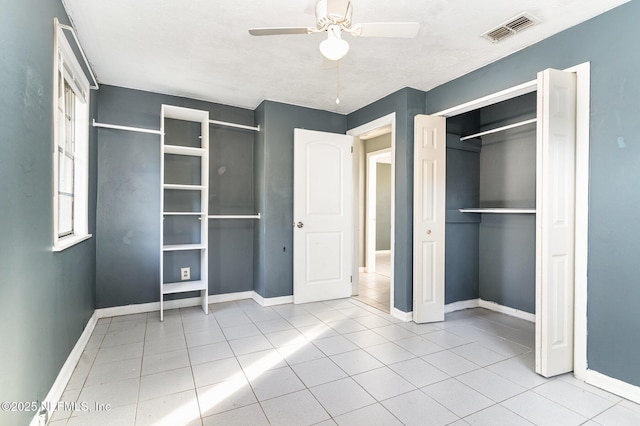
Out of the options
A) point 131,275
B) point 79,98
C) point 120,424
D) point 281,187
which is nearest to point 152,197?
point 131,275

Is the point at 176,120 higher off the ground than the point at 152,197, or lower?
higher

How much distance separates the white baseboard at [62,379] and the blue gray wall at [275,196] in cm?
175

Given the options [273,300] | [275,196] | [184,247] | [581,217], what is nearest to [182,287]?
[184,247]

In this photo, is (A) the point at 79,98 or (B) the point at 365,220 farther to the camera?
(B) the point at 365,220

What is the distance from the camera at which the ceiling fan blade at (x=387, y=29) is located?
1726 millimetres

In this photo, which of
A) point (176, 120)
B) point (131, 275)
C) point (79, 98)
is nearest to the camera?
point (79, 98)

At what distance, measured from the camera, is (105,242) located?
333 centimetres

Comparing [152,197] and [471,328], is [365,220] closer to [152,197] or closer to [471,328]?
[471,328]

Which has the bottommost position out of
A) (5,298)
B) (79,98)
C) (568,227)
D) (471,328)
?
(471,328)

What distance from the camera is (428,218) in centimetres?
325

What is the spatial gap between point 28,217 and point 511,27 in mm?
3137

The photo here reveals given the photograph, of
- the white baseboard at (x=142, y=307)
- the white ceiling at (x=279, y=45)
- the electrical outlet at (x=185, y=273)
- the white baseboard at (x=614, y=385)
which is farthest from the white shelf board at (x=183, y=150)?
the white baseboard at (x=614, y=385)

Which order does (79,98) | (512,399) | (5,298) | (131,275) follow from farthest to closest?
(131,275) → (79,98) → (512,399) → (5,298)

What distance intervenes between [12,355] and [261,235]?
2.68 metres
